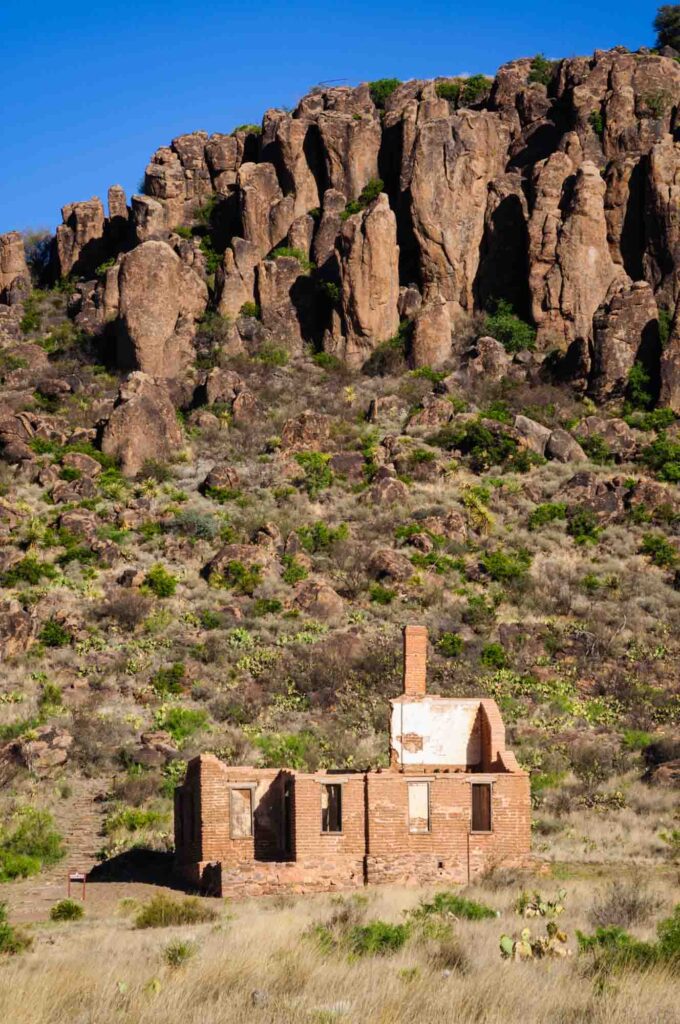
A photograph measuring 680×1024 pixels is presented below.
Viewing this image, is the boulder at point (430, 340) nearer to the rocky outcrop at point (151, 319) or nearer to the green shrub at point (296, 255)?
the green shrub at point (296, 255)

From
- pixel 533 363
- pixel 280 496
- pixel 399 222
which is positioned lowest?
pixel 280 496

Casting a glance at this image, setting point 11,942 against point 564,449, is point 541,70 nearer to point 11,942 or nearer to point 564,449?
point 564,449

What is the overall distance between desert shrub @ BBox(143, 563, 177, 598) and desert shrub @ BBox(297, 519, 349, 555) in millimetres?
5059

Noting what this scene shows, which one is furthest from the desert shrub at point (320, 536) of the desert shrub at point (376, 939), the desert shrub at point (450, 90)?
the desert shrub at point (450, 90)

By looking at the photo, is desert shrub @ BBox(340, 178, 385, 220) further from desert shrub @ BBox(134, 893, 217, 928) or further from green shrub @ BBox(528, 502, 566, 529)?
desert shrub @ BBox(134, 893, 217, 928)

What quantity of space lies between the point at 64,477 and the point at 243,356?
12646mm

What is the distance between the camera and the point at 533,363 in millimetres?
63344

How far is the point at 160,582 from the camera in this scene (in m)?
49.3

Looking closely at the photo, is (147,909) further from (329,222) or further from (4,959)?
(329,222)

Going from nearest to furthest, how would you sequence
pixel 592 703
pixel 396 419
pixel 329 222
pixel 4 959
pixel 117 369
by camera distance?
pixel 4 959 < pixel 592 703 < pixel 396 419 < pixel 117 369 < pixel 329 222

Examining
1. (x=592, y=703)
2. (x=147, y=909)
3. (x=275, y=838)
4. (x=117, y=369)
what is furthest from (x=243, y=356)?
(x=147, y=909)

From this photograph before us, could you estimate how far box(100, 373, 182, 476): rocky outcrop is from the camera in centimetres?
5778

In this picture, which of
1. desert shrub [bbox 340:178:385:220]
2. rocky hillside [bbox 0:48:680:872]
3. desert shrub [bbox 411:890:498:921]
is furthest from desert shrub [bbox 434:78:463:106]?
desert shrub [bbox 411:890:498:921]

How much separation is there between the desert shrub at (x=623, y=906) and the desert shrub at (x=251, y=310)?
46541mm
